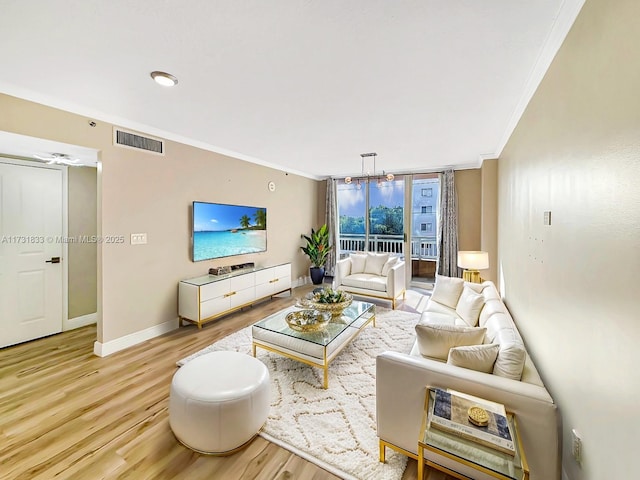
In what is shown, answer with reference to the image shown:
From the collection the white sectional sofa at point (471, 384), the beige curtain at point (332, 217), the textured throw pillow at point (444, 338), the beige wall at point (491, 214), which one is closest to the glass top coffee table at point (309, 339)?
the white sectional sofa at point (471, 384)

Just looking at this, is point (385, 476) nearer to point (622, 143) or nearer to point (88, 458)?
point (88, 458)

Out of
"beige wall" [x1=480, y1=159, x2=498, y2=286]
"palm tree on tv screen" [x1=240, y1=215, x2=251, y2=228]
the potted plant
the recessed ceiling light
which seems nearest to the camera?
the recessed ceiling light

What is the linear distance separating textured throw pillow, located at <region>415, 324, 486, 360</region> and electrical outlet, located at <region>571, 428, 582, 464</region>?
0.63 m

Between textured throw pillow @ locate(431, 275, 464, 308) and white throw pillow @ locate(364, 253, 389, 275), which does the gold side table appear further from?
white throw pillow @ locate(364, 253, 389, 275)

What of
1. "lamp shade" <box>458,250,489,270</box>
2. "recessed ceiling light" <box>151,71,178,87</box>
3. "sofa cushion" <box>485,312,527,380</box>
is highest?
"recessed ceiling light" <box>151,71,178,87</box>

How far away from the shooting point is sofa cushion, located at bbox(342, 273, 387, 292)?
4.50m

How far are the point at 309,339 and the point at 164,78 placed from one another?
246 centimetres

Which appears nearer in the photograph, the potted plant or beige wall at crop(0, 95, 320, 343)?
beige wall at crop(0, 95, 320, 343)

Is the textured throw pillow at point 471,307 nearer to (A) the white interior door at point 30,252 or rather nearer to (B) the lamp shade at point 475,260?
(B) the lamp shade at point 475,260

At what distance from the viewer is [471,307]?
111 inches

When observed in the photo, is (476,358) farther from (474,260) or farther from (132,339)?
(132,339)

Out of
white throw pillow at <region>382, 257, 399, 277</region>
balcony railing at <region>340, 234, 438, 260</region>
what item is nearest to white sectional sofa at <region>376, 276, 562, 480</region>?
white throw pillow at <region>382, 257, 399, 277</region>

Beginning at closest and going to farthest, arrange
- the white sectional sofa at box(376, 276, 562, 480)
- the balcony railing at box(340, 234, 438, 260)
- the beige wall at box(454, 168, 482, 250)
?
the white sectional sofa at box(376, 276, 562, 480) → the beige wall at box(454, 168, 482, 250) → the balcony railing at box(340, 234, 438, 260)

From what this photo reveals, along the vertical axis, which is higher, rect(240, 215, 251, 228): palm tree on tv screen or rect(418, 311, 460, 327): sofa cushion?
rect(240, 215, 251, 228): palm tree on tv screen
